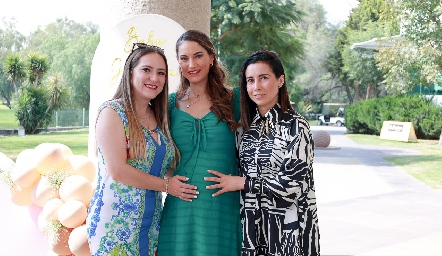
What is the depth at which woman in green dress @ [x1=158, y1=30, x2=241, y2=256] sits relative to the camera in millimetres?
1984

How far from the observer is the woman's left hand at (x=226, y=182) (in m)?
1.95

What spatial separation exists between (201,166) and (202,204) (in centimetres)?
15

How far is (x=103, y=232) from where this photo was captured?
1.87m

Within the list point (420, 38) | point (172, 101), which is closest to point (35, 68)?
point (420, 38)

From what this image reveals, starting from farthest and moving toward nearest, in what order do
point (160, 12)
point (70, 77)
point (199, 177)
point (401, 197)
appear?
1. point (70, 77)
2. point (401, 197)
3. point (160, 12)
4. point (199, 177)

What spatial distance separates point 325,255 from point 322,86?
35.2m

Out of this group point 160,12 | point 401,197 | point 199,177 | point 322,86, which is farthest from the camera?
point 322,86

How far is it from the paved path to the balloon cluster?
2812 mm

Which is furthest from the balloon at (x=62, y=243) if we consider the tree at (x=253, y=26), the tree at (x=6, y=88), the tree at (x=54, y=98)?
the tree at (x=6, y=88)

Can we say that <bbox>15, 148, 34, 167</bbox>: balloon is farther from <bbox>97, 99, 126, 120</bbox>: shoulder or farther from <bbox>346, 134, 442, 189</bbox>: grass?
<bbox>346, 134, 442, 189</bbox>: grass

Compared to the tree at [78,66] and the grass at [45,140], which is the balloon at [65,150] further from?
the tree at [78,66]

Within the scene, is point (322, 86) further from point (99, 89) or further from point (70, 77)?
point (99, 89)

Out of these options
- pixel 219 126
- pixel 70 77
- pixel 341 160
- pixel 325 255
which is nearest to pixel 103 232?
pixel 219 126

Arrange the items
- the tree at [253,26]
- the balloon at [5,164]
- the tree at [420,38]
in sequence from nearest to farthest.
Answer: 1. the balloon at [5,164]
2. the tree at [253,26]
3. the tree at [420,38]
